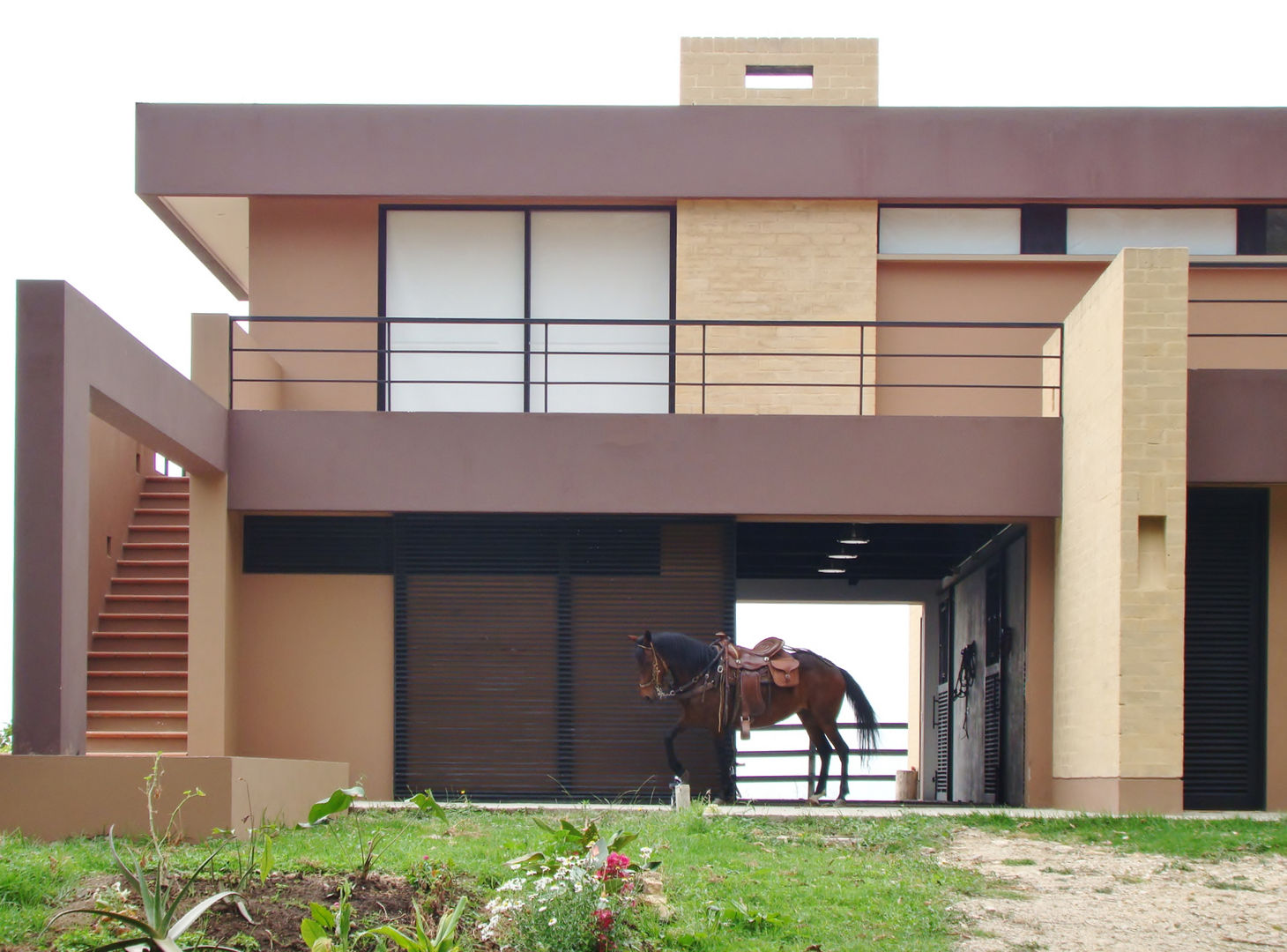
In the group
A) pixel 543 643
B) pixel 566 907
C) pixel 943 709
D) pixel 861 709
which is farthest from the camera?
pixel 943 709

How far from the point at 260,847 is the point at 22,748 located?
188cm

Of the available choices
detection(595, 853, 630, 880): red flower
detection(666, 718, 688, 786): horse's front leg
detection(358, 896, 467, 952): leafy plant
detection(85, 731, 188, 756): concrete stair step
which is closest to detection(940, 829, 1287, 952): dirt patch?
detection(595, 853, 630, 880): red flower

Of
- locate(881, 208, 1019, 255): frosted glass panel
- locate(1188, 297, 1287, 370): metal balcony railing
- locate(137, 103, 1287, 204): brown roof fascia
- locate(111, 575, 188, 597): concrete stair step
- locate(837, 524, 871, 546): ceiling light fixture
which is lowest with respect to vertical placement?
locate(111, 575, 188, 597): concrete stair step

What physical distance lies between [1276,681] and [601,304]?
7.74m

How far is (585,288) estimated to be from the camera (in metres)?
17.2

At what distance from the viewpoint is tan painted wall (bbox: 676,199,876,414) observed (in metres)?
16.9

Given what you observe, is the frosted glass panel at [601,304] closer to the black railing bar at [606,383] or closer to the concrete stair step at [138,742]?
the black railing bar at [606,383]

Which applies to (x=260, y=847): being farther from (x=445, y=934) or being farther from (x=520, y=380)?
(x=520, y=380)

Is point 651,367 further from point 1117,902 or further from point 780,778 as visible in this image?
point 1117,902

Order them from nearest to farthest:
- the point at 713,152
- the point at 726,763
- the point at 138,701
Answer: the point at 726,763
the point at 138,701
the point at 713,152

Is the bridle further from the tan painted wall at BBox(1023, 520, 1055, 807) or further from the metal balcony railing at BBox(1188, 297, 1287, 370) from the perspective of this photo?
the metal balcony railing at BBox(1188, 297, 1287, 370)

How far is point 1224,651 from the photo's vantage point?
15094 mm

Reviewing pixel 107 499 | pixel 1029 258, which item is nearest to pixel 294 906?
pixel 107 499

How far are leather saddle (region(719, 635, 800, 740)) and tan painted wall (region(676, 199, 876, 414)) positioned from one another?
2752mm
